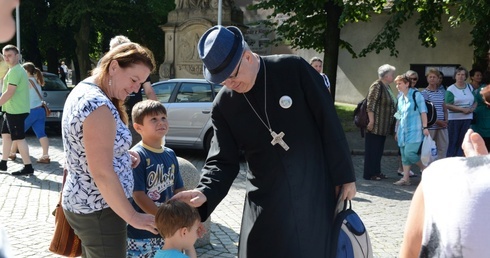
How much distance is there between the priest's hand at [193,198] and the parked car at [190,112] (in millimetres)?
8099

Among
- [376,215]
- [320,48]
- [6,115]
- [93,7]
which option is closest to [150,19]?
[93,7]

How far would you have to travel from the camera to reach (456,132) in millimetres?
10508

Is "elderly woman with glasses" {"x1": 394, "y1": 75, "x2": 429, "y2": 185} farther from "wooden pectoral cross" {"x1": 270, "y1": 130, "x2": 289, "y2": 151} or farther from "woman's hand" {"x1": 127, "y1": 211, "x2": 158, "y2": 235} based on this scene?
"woman's hand" {"x1": 127, "y1": 211, "x2": 158, "y2": 235}

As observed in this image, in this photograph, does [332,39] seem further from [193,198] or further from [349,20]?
[193,198]

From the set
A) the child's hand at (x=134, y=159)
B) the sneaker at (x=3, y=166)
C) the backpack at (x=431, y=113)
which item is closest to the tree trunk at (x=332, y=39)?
the backpack at (x=431, y=113)

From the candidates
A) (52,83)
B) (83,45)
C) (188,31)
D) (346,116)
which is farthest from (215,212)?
(83,45)

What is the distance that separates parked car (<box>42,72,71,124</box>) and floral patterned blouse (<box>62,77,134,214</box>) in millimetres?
12524

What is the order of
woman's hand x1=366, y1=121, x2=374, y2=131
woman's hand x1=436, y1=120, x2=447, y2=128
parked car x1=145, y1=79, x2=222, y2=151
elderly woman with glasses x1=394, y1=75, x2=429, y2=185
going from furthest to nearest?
parked car x1=145, y1=79, x2=222, y2=151
woman's hand x1=436, y1=120, x2=447, y2=128
woman's hand x1=366, y1=121, x2=374, y2=131
elderly woman with glasses x1=394, y1=75, x2=429, y2=185

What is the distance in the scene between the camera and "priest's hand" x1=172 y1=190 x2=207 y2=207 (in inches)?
125

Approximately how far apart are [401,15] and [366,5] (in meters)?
1.19

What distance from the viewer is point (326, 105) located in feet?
10.6

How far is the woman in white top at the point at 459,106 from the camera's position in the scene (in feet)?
33.3

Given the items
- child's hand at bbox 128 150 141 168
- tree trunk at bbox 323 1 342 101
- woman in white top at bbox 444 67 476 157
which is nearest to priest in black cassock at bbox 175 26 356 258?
child's hand at bbox 128 150 141 168

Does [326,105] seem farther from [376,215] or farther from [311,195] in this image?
[376,215]
